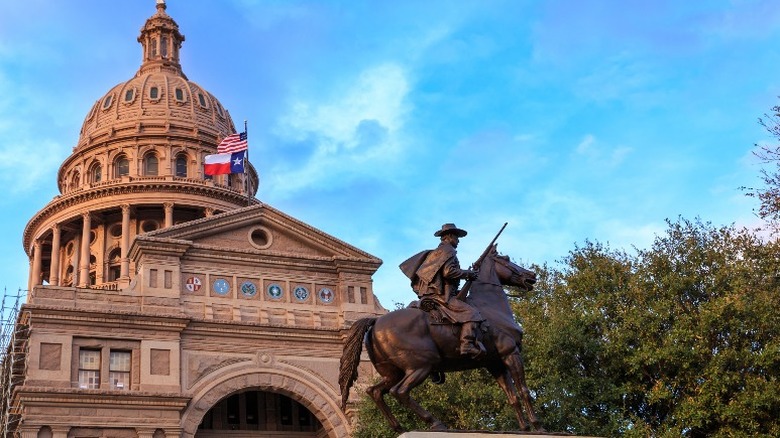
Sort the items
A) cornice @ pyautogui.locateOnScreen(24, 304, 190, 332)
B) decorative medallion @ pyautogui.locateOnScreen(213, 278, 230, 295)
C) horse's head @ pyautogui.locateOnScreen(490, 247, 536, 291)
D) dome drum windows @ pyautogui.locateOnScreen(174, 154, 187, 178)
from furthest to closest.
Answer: dome drum windows @ pyautogui.locateOnScreen(174, 154, 187, 178) → decorative medallion @ pyautogui.locateOnScreen(213, 278, 230, 295) → cornice @ pyautogui.locateOnScreen(24, 304, 190, 332) → horse's head @ pyautogui.locateOnScreen(490, 247, 536, 291)

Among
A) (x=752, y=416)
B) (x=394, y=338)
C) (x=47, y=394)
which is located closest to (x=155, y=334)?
(x=47, y=394)

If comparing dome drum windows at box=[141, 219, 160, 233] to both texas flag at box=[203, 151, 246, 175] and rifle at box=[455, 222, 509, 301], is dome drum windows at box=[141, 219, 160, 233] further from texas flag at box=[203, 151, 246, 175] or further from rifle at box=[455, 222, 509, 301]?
rifle at box=[455, 222, 509, 301]

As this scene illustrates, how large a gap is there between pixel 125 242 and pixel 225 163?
34.7ft

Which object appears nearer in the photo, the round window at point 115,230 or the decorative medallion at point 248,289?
the decorative medallion at point 248,289

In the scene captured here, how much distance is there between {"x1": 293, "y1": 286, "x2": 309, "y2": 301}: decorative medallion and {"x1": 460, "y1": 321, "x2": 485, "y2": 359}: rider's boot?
3003cm

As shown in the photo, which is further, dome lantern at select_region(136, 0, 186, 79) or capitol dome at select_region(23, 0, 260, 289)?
dome lantern at select_region(136, 0, 186, 79)

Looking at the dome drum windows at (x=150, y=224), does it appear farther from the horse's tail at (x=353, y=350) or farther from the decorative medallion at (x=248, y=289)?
the horse's tail at (x=353, y=350)

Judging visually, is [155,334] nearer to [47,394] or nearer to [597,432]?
[47,394]

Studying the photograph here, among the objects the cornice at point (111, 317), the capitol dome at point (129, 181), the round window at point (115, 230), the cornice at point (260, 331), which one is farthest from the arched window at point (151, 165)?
the cornice at point (111, 317)

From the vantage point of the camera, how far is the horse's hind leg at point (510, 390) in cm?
1495

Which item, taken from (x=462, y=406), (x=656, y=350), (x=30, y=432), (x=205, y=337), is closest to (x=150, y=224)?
(x=205, y=337)

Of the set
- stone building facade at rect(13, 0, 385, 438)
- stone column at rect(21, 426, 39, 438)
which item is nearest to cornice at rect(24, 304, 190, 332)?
stone building facade at rect(13, 0, 385, 438)

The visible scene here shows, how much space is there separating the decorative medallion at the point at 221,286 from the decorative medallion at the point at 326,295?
4.39 metres

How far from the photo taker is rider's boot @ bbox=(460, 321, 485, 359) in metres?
14.7
